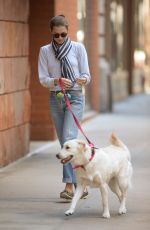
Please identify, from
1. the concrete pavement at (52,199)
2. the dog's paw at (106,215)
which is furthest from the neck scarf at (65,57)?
the dog's paw at (106,215)

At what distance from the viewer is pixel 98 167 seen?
30.0 feet

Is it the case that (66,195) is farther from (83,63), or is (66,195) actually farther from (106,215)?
(83,63)

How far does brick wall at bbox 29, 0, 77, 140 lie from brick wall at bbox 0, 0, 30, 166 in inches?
89.2

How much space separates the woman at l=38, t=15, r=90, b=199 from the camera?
10086mm

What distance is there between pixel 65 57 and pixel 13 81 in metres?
3.64

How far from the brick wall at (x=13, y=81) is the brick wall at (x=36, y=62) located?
7.44ft

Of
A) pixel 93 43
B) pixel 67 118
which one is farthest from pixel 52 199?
pixel 93 43

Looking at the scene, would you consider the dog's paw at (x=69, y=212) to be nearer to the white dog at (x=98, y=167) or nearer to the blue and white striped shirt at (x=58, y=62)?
the white dog at (x=98, y=167)

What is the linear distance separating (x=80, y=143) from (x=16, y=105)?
5017 millimetres

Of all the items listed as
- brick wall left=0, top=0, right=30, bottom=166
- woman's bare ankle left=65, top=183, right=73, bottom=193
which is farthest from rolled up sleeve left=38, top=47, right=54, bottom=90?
brick wall left=0, top=0, right=30, bottom=166

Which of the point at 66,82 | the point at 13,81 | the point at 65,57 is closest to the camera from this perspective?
the point at 66,82

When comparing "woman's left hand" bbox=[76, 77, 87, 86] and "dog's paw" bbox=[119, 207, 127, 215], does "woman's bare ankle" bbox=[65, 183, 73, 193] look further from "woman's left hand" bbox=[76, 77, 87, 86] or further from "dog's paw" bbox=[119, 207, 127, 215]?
"woman's left hand" bbox=[76, 77, 87, 86]

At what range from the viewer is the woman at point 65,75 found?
10.1 meters

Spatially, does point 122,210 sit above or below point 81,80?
below
